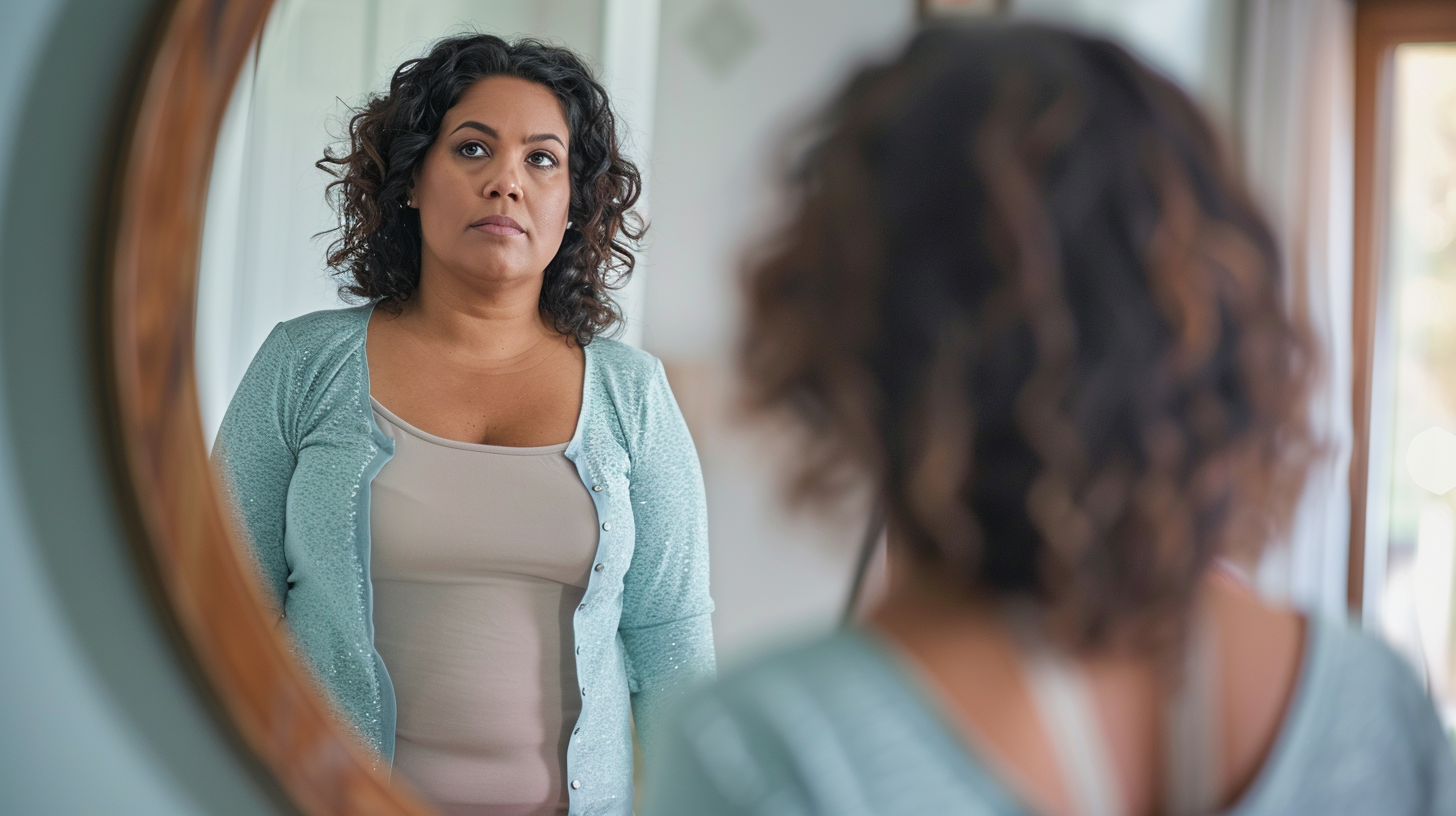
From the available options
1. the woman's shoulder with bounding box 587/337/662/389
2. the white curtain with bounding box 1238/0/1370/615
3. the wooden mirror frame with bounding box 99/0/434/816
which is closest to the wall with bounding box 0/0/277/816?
the wooden mirror frame with bounding box 99/0/434/816

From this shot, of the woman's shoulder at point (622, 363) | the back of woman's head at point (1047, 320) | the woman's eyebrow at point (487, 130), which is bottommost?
the woman's shoulder at point (622, 363)

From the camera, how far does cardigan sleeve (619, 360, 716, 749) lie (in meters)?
0.65

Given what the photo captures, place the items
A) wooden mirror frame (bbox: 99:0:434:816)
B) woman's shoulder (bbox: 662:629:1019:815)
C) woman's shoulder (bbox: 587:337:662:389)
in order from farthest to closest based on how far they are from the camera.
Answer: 1. woman's shoulder (bbox: 587:337:662:389)
2. wooden mirror frame (bbox: 99:0:434:816)
3. woman's shoulder (bbox: 662:629:1019:815)

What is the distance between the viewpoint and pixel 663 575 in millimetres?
655

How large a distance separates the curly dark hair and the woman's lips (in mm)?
41

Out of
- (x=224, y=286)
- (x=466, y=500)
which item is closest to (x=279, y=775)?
(x=466, y=500)

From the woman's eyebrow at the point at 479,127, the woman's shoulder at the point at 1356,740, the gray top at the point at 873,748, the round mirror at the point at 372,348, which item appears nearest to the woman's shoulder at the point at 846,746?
the gray top at the point at 873,748

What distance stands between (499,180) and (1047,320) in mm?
425

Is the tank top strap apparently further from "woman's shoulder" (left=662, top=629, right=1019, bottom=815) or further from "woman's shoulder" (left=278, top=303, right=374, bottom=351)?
"woman's shoulder" (left=278, top=303, right=374, bottom=351)

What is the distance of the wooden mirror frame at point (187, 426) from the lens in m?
0.56

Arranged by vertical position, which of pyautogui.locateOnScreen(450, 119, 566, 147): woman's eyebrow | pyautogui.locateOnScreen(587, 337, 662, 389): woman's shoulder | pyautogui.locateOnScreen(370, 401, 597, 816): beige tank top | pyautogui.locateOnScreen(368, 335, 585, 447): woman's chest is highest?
pyautogui.locateOnScreen(450, 119, 566, 147): woman's eyebrow

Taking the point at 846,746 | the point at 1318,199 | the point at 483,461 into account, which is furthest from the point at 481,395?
the point at 1318,199

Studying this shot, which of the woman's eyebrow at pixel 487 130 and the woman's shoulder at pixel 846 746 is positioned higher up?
the woman's eyebrow at pixel 487 130

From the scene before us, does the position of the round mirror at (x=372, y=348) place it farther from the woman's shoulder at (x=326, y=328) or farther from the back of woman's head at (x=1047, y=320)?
the back of woman's head at (x=1047, y=320)
